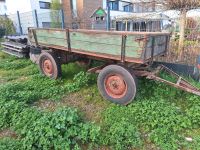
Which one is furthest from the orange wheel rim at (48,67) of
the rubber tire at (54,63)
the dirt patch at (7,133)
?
the dirt patch at (7,133)

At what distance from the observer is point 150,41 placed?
10.6ft

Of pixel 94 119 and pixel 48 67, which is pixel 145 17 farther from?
pixel 94 119

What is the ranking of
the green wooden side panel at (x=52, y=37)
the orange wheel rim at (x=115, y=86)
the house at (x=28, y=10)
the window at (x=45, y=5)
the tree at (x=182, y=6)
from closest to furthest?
1. the orange wheel rim at (x=115, y=86)
2. the green wooden side panel at (x=52, y=37)
3. the tree at (x=182, y=6)
4. the house at (x=28, y=10)
5. the window at (x=45, y=5)

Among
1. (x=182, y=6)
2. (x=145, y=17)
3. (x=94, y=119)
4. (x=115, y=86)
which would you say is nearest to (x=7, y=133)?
(x=94, y=119)

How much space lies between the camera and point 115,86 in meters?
3.72

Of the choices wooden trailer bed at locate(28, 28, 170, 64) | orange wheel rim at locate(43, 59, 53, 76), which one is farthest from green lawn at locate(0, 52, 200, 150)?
wooden trailer bed at locate(28, 28, 170, 64)

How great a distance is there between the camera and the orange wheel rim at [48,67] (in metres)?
5.07

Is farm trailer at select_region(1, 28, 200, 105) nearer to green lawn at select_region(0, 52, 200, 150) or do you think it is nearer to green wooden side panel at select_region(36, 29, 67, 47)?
green wooden side panel at select_region(36, 29, 67, 47)

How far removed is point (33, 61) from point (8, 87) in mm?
2817

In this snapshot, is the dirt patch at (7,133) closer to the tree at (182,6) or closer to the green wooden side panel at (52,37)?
the green wooden side panel at (52,37)

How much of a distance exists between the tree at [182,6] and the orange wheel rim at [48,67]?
159 inches

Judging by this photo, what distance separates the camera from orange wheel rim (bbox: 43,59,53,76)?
5074mm

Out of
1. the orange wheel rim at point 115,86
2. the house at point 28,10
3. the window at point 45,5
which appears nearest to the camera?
the orange wheel rim at point 115,86

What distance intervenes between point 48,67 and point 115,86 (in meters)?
2.38
